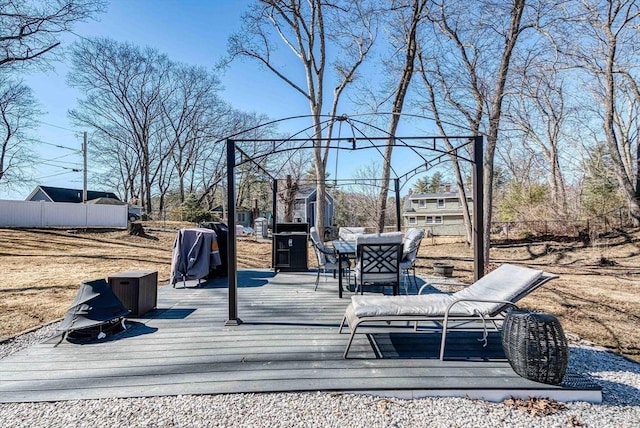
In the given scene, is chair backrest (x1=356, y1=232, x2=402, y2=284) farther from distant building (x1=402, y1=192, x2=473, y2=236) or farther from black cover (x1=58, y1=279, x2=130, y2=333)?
distant building (x1=402, y1=192, x2=473, y2=236)

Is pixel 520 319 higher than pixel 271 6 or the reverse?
the reverse

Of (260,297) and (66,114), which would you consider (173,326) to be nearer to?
(260,297)

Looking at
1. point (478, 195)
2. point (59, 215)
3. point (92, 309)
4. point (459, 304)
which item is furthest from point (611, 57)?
point (59, 215)

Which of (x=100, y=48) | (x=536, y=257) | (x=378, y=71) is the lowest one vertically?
(x=536, y=257)

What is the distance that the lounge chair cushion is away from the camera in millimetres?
2953

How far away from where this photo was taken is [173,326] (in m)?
3.76

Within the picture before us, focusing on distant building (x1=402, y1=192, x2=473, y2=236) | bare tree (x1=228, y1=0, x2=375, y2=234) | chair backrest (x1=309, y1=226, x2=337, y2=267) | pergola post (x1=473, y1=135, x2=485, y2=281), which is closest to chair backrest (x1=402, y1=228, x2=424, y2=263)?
chair backrest (x1=309, y1=226, x2=337, y2=267)

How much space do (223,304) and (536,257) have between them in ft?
37.8

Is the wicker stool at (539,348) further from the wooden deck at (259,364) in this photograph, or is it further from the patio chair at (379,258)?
the patio chair at (379,258)

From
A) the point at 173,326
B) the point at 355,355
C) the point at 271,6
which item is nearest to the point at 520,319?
the point at 355,355

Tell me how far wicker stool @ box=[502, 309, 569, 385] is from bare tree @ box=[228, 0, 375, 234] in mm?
8469

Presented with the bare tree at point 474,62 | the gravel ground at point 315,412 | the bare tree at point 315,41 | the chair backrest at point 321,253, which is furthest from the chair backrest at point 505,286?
the bare tree at point 315,41

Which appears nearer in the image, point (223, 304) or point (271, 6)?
point (223, 304)

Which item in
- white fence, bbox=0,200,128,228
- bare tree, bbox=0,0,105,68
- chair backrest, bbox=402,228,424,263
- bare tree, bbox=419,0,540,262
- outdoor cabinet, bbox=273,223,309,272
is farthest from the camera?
white fence, bbox=0,200,128,228
